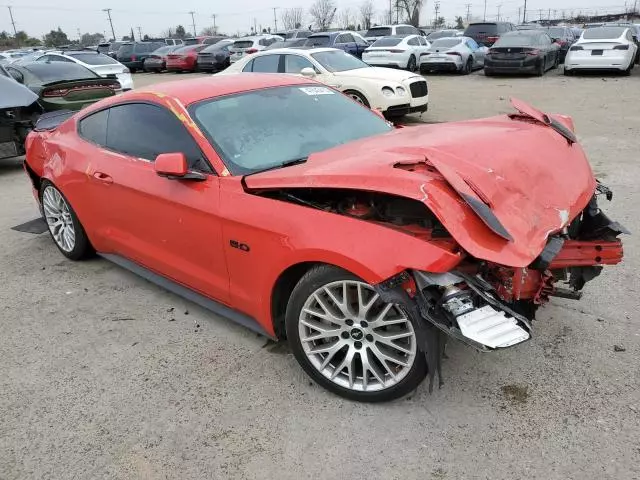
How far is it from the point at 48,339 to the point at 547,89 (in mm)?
14603

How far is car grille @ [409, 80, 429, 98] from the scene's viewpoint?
404 inches

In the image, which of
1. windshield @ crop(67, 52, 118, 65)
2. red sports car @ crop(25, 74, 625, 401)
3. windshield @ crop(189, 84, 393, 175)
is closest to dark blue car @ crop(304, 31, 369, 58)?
windshield @ crop(67, 52, 118, 65)

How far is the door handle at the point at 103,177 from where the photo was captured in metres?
3.84

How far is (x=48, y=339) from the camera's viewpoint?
11.7 ft

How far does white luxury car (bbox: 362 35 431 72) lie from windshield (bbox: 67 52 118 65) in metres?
8.91

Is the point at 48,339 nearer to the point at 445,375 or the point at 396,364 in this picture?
the point at 396,364

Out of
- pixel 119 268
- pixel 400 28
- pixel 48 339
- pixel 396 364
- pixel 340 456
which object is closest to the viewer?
pixel 340 456

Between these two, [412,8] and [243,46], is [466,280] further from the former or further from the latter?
[412,8]

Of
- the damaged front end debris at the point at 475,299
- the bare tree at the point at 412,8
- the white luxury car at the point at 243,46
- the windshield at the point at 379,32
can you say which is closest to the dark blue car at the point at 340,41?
the windshield at the point at 379,32

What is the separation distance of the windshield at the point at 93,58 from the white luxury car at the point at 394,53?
Result: 29.2 feet

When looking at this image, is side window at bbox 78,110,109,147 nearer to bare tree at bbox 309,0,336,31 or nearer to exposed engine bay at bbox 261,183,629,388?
exposed engine bay at bbox 261,183,629,388

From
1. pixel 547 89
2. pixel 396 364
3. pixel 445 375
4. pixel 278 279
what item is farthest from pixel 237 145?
pixel 547 89

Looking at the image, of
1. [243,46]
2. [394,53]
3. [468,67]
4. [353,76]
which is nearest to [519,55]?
[468,67]

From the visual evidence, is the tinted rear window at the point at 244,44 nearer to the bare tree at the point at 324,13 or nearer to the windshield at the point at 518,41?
Answer: the windshield at the point at 518,41
